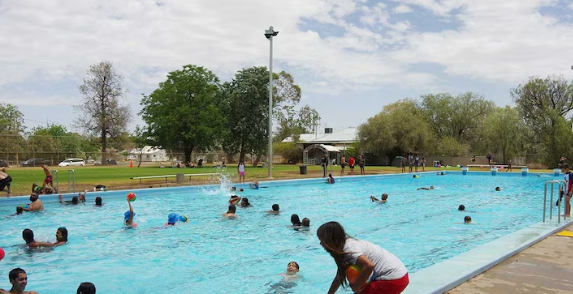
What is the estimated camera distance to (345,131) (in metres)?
73.1

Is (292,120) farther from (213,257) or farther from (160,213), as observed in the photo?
(213,257)

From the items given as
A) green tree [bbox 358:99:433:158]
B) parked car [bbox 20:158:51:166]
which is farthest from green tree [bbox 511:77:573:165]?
parked car [bbox 20:158:51:166]

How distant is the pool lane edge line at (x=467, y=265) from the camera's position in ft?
17.9

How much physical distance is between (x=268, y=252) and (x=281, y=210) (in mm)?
6653

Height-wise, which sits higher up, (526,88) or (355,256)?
(526,88)

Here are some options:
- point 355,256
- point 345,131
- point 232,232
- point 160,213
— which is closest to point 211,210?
point 160,213

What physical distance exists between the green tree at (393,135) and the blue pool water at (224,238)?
30663 mm

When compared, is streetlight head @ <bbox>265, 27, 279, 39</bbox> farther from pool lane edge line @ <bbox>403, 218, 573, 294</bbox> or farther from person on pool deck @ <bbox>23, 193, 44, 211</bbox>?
pool lane edge line @ <bbox>403, 218, 573, 294</bbox>

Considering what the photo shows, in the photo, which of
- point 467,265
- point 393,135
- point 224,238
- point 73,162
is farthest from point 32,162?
point 467,265

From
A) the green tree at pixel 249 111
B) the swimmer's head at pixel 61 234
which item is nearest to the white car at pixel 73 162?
the green tree at pixel 249 111

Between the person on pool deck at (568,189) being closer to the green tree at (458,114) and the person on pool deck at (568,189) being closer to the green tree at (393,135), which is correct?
the green tree at (393,135)

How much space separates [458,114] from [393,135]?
1849 centimetres

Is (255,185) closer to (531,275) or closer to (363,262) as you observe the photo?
(531,275)

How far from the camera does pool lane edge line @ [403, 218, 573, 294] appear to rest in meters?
5.46
